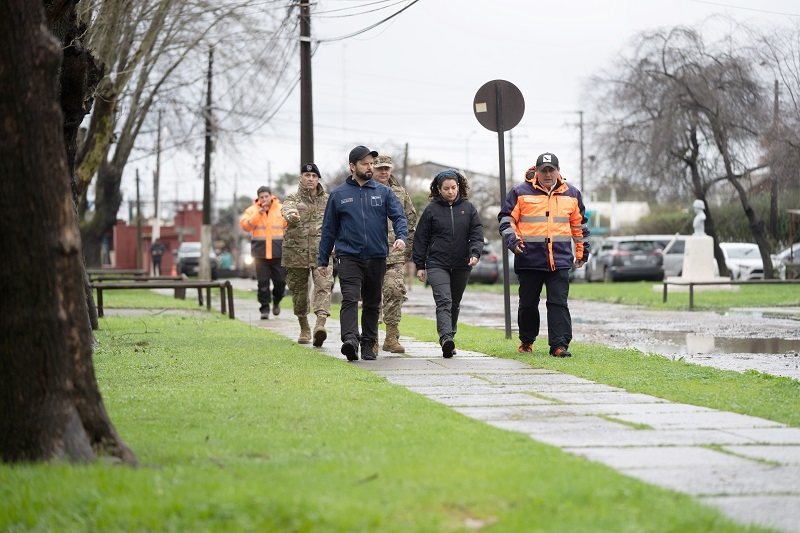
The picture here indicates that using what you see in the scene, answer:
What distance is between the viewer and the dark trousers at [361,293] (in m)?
11.6

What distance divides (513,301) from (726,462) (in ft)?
68.4

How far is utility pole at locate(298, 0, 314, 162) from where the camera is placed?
2197cm

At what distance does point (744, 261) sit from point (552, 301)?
105 ft

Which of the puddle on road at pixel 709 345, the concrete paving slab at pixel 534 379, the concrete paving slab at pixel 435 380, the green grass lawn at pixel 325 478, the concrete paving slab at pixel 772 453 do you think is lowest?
the puddle on road at pixel 709 345

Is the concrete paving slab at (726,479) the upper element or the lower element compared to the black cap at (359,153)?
lower

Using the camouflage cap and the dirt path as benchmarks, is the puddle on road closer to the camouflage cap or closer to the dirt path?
the dirt path

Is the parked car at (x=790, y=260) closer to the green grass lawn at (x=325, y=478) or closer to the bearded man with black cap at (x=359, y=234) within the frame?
the bearded man with black cap at (x=359, y=234)

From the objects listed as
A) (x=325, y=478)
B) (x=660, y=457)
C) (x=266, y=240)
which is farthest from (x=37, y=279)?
(x=266, y=240)

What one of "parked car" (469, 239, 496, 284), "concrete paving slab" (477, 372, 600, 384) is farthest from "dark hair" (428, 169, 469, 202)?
"parked car" (469, 239, 496, 284)

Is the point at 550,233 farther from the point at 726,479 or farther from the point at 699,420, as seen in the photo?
the point at 726,479

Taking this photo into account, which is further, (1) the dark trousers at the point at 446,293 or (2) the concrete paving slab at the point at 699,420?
(1) the dark trousers at the point at 446,293

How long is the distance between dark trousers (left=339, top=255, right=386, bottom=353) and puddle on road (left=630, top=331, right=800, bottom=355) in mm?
3203

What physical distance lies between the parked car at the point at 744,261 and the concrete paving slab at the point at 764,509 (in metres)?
35.8

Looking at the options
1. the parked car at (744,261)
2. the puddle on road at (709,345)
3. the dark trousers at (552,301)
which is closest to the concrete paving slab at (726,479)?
the dark trousers at (552,301)
